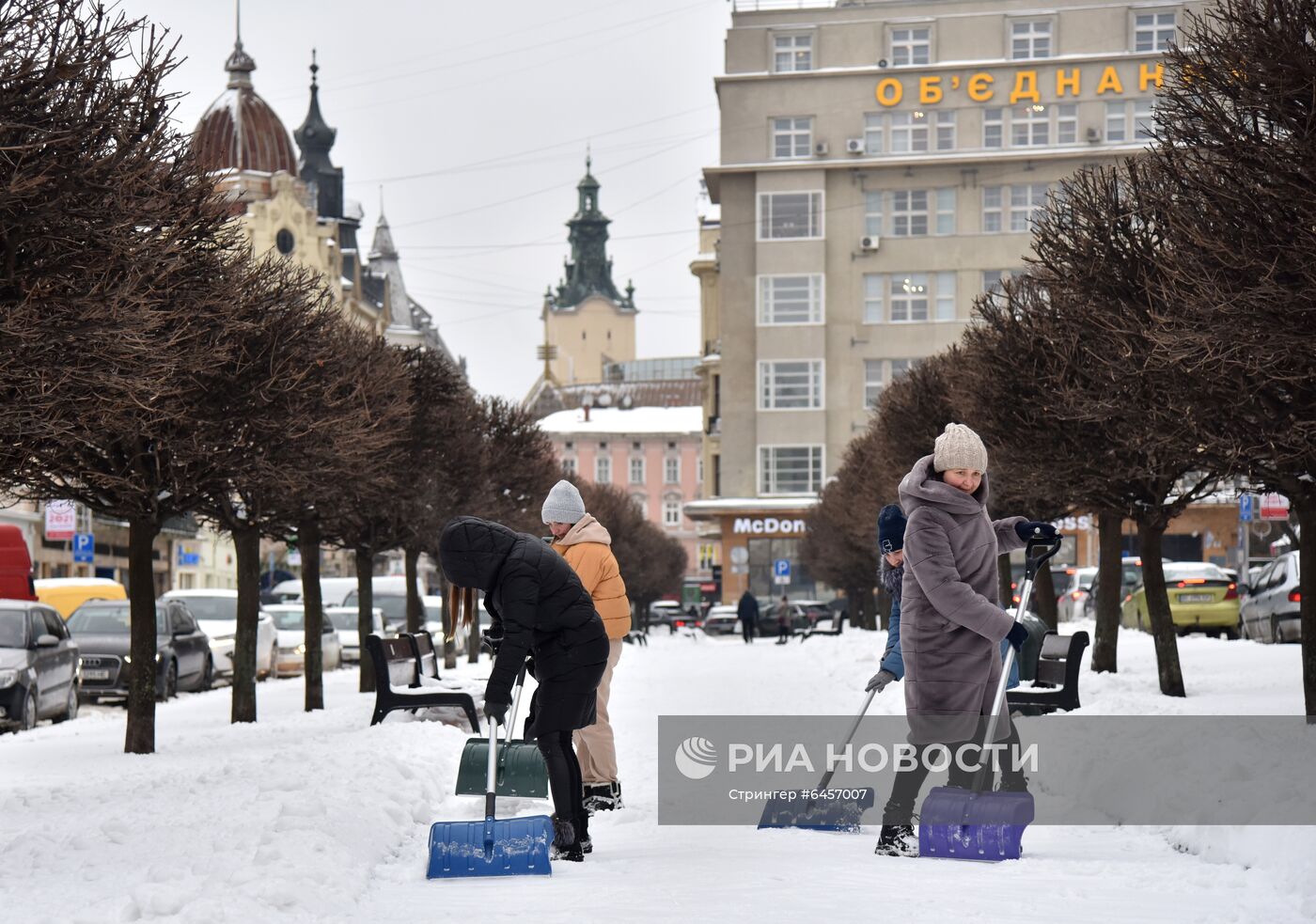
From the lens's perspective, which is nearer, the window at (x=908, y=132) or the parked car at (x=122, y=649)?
the parked car at (x=122, y=649)

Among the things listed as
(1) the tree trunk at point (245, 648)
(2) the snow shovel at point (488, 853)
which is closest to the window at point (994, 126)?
(1) the tree trunk at point (245, 648)

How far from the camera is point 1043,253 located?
63.1 ft

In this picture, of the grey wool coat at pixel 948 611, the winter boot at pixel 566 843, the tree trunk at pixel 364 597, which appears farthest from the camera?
the tree trunk at pixel 364 597

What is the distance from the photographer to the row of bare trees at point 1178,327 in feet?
41.6

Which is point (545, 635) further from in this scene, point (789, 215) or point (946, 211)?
point (946, 211)

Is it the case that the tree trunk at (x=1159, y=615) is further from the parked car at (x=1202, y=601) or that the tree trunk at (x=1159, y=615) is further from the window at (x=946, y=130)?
the window at (x=946, y=130)

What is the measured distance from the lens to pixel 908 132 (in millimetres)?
77438

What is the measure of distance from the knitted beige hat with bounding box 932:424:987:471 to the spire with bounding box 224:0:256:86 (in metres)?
93.8

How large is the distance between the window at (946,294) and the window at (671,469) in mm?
75173

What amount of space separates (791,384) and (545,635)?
6911cm

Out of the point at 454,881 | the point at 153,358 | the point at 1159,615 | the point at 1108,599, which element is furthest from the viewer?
the point at 1108,599

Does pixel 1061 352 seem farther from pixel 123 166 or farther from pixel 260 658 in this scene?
pixel 260 658

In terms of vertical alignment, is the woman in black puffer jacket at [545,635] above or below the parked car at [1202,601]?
above

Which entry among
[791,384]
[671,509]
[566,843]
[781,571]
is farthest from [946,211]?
[671,509]
